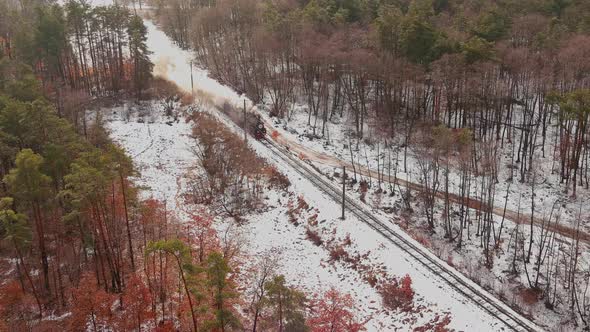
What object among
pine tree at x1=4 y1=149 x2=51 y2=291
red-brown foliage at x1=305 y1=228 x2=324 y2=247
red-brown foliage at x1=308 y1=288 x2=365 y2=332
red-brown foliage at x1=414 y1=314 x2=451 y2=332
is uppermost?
pine tree at x1=4 y1=149 x2=51 y2=291

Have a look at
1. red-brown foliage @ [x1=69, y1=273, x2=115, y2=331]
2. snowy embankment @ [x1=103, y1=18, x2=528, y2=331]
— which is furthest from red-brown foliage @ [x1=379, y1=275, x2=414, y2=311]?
red-brown foliage @ [x1=69, y1=273, x2=115, y2=331]

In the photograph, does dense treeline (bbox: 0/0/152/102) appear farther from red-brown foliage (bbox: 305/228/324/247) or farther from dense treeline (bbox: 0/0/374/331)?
red-brown foliage (bbox: 305/228/324/247)

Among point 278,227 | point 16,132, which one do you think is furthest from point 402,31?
point 16,132

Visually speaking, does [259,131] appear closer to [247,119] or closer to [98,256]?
[247,119]

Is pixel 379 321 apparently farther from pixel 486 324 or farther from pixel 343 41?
pixel 343 41

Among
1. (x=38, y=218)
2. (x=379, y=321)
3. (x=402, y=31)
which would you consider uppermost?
(x=402, y=31)

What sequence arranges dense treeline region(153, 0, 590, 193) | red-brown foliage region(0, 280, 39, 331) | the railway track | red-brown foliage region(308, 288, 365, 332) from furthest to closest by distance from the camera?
dense treeline region(153, 0, 590, 193), red-brown foliage region(308, 288, 365, 332), red-brown foliage region(0, 280, 39, 331), the railway track

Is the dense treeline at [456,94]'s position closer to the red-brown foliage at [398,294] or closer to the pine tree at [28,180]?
the red-brown foliage at [398,294]
